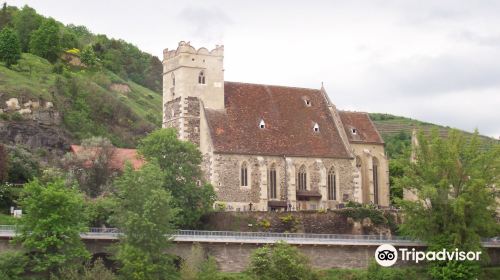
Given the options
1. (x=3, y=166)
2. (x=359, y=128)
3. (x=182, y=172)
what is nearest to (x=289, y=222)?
(x=182, y=172)

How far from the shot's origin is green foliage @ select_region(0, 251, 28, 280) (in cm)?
5325

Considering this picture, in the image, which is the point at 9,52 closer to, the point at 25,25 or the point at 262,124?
the point at 25,25

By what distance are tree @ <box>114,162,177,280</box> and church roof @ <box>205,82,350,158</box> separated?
15119 mm

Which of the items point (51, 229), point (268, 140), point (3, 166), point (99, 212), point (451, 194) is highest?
point (268, 140)

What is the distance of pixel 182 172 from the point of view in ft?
219

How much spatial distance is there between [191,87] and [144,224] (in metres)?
22.9

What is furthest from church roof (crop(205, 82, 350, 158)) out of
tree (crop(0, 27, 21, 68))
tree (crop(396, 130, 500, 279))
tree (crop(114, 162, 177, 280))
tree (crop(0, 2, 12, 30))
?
tree (crop(0, 2, 12, 30))

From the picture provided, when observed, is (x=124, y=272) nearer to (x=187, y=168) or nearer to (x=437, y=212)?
(x=187, y=168)

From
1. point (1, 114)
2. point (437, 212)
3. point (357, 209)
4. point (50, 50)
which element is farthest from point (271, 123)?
point (50, 50)

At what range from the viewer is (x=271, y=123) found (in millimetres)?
77688

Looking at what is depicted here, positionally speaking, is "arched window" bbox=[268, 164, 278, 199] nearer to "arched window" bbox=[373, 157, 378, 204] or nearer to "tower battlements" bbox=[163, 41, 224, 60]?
"arched window" bbox=[373, 157, 378, 204]

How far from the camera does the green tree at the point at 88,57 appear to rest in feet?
406

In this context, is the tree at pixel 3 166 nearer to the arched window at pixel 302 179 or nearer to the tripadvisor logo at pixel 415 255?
the arched window at pixel 302 179

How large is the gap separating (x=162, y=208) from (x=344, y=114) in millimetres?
29246
